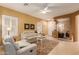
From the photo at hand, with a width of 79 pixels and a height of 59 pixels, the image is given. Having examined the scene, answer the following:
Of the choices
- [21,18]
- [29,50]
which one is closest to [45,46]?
[29,50]

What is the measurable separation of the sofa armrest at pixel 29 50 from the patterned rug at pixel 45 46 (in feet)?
0.29

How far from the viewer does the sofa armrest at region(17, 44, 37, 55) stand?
2500mm

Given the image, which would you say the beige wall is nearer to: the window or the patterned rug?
the window

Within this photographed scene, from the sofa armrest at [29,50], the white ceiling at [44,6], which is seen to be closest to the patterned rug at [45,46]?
the sofa armrest at [29,50]

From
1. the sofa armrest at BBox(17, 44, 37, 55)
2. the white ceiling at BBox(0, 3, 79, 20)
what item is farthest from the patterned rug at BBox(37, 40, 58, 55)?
the white ceiling at BBox(0, 3, 79, 20)

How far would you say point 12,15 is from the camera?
2.46 metres

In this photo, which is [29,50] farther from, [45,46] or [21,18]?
[21,18]

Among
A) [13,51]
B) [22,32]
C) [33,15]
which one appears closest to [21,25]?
[22,32]

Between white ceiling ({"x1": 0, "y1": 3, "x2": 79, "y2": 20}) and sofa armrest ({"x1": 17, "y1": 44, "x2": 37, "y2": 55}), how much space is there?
0.69m

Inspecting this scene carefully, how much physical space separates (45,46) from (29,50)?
0.37 meters

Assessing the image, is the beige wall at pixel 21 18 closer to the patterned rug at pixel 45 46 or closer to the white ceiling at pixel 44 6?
the white ceiling at pixel 44 6

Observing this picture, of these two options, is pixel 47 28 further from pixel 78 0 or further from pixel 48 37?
pixel 78 0

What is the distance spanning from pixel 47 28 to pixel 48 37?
21 cm

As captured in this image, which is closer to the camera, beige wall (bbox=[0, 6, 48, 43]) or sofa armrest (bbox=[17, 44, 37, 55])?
beige wall (bbox=[0, 6, 48, 43])
